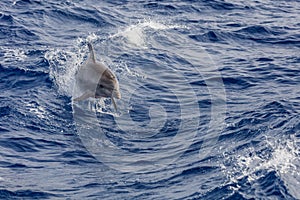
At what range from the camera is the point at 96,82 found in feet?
48.8

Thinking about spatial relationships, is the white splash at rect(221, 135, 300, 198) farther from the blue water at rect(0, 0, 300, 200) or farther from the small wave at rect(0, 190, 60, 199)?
the small wave at rect(0, 190, 60, 199)

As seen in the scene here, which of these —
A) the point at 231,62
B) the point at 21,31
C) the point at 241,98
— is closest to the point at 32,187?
the point at 241,98

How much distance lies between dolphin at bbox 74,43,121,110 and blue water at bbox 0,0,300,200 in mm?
Answer: 2003

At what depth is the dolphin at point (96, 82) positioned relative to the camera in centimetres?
1445

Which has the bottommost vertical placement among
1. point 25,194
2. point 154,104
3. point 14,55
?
point 25,194

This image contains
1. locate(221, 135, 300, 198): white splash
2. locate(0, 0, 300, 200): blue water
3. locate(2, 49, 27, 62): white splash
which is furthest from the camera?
locate(2, 49, 27, 62): white splash

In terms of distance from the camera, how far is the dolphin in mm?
14453

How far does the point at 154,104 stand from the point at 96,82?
5830 millimetres

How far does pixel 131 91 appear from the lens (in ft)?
70.4

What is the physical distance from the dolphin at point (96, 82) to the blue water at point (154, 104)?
6.57ft

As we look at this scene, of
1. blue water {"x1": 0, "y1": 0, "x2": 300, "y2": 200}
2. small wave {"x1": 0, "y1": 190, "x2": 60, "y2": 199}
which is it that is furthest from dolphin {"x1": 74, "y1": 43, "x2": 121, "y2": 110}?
small wave {"x1": 0, "y1": 190, "x2": 60, "y2": 199}

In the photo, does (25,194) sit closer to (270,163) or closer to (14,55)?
(270,163)

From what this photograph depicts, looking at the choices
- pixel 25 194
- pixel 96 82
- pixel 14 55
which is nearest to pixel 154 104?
pixel 96 82

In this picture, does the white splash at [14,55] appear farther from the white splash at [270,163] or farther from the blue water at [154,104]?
the white splash at [270,163]
